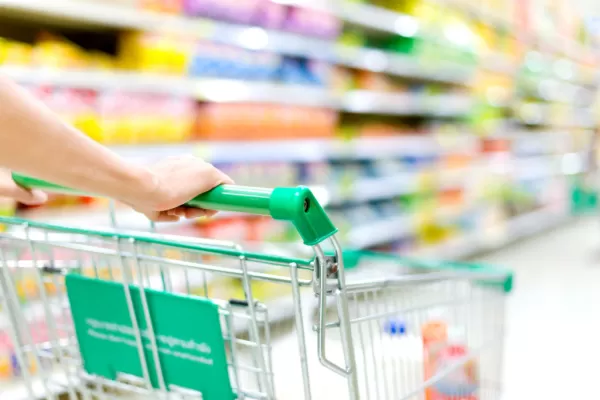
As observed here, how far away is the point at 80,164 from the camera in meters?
0.63

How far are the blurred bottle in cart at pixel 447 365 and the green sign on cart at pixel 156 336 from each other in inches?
20.4

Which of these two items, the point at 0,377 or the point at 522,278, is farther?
the point at 522,278

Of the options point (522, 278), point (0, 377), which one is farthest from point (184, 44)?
point (522, 278)

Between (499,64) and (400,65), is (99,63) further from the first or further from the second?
(499,64)

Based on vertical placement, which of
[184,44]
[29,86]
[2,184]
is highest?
[184,44]

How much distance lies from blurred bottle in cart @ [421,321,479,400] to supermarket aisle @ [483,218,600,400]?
0.87 metres

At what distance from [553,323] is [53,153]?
9.42 feet

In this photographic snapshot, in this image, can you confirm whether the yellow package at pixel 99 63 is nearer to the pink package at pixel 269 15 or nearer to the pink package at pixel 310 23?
the pink package at pixel 269 15

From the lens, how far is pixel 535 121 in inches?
248

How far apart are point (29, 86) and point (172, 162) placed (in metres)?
1.47

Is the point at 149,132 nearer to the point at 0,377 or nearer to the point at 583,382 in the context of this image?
the point at 0,377

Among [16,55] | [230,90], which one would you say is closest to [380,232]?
[230,90]

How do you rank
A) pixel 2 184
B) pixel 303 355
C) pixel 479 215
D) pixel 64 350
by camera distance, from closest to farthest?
1. pixel 303 355
2. pixel 2 184
3. pixel 64 350
4. pixel 479 215

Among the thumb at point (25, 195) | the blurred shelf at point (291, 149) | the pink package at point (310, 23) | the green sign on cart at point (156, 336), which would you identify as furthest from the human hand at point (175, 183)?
the pink package at point (310, 23)
